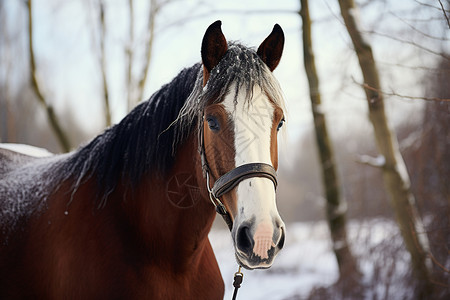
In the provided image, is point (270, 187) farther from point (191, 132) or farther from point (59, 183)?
point (59, 183)

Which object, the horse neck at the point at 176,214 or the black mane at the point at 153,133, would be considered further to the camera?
the horse neck at the point at 176,214

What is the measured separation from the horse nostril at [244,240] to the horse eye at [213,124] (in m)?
0.55

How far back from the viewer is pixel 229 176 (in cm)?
180

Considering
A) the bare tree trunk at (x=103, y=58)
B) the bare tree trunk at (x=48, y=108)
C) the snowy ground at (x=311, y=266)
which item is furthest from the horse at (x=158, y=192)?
the bare tree trunk at (x=103, y=58)

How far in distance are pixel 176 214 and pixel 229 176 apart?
63 cm

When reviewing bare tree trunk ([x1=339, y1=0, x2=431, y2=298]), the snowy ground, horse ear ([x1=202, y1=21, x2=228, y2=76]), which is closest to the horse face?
horse ear ([x1=202, y1=21, x2=228, y2=76])

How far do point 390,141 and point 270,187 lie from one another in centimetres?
366

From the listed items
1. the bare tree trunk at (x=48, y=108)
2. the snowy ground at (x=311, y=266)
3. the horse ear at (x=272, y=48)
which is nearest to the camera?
the horse ear at (x=272, y=48)

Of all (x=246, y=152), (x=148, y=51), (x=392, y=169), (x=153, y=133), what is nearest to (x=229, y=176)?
(x=246, y=152)

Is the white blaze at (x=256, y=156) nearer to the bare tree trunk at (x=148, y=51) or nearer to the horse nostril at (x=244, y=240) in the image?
the horse nostril at (x=244, y=240)

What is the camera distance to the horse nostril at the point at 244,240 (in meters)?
1.68

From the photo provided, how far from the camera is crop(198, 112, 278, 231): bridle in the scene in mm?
1739

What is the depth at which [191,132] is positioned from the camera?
226 centimetres

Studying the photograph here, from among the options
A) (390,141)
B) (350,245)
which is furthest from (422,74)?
(350,245)
